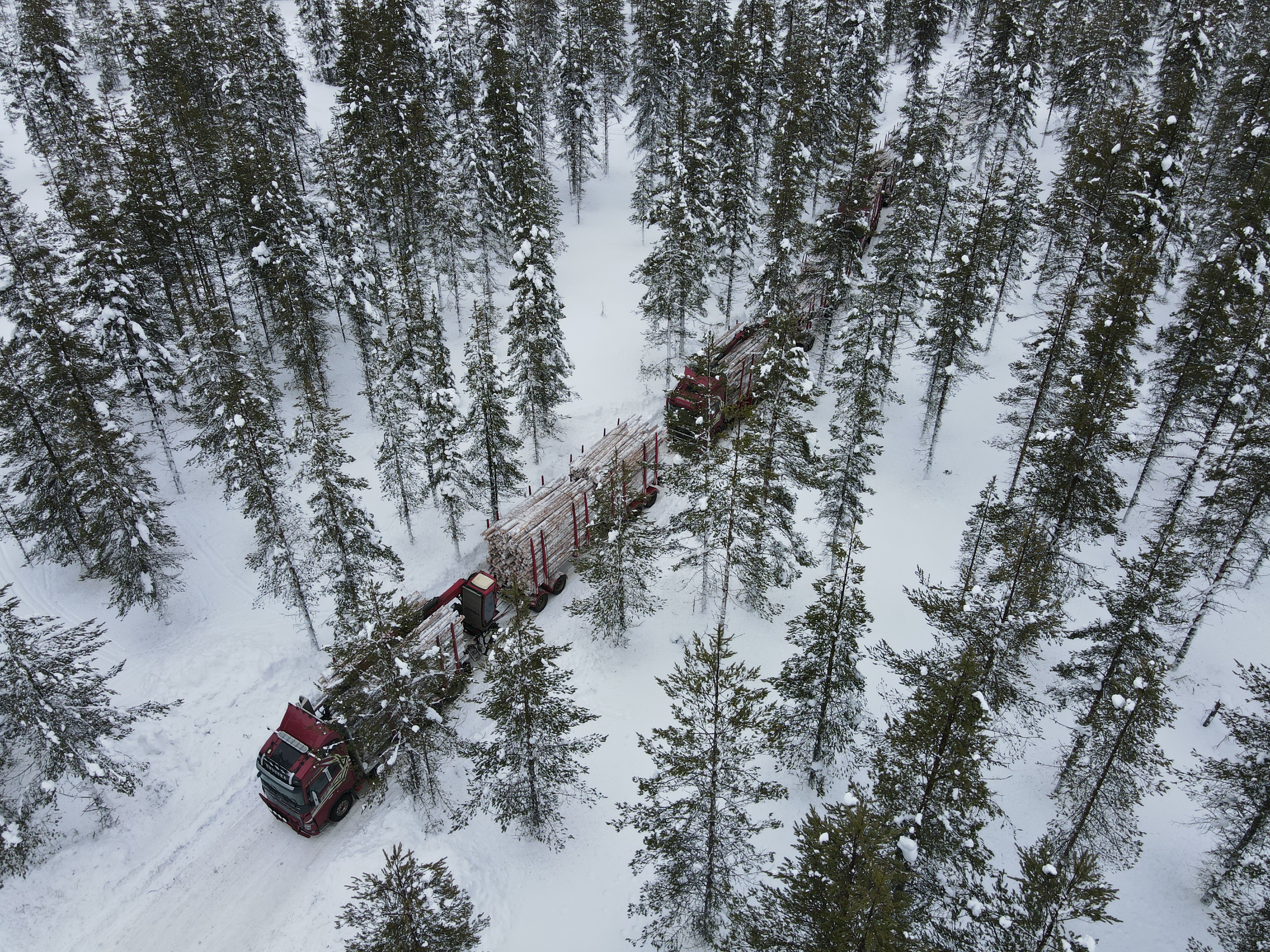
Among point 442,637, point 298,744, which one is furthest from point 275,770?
point 442,637

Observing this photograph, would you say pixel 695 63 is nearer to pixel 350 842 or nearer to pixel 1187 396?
pixel 1187 396

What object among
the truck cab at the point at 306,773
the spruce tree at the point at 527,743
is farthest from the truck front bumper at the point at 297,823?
the spruce tree at the point at 527,743

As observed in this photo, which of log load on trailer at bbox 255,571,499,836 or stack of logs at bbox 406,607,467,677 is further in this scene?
stack of logs at bbox 406,607,467,677

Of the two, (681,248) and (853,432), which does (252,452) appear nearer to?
(853,432)

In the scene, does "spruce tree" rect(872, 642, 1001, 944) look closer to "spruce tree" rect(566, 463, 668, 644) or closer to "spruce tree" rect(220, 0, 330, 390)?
"spruce tree" rect(566, 463, 668, 644)

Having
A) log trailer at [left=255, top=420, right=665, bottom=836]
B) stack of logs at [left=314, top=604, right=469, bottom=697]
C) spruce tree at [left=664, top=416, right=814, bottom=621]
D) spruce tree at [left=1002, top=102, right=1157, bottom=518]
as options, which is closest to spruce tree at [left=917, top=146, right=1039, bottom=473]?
spruce tree at [left=1002, top=102, right=1157, bottom=518]

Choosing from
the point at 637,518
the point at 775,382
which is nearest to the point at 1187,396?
the point at 775,382
